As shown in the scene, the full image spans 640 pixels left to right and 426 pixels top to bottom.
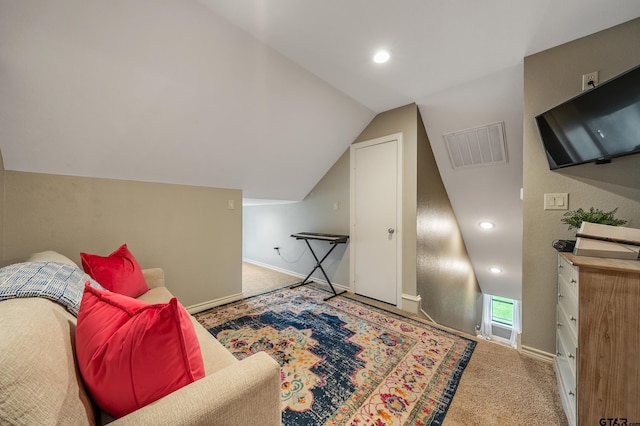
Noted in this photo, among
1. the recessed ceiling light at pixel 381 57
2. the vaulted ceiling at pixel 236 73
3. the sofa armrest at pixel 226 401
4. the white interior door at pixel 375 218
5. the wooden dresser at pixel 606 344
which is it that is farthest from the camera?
the white interior door at pixel 375 218

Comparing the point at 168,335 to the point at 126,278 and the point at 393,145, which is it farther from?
the point at 393,145

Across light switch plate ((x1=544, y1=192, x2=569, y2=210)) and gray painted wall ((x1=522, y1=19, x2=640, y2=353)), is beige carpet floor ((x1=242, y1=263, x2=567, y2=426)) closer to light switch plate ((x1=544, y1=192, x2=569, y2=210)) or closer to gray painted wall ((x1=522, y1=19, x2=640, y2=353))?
gray painted wall ((x1=522, y1=19, x2=640, y2=353))

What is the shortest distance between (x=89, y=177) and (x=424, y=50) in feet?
9.62

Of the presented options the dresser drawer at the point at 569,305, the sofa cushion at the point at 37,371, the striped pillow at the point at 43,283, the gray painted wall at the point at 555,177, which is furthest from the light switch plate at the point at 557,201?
the striped pillow at the point at 43,283

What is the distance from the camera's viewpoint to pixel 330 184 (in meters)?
3.65

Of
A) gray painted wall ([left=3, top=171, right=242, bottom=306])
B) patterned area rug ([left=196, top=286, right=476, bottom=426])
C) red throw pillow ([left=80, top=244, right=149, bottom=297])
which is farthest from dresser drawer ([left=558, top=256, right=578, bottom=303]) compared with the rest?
gray painted wall ([left=3, top=171, right=242, bottom=306])

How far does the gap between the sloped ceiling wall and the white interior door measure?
704 mm

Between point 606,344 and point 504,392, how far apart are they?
26.9 inches

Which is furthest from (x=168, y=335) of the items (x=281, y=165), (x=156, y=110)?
(x=281, y=165)

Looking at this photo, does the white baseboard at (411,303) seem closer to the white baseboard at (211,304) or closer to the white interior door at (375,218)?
the white interior door at (375,218)

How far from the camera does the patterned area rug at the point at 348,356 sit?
1434 millimetres

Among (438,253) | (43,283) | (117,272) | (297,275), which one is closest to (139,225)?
(117,272)

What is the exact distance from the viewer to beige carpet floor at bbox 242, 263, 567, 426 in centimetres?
138

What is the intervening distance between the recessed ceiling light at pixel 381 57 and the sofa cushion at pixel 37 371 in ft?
7.88
